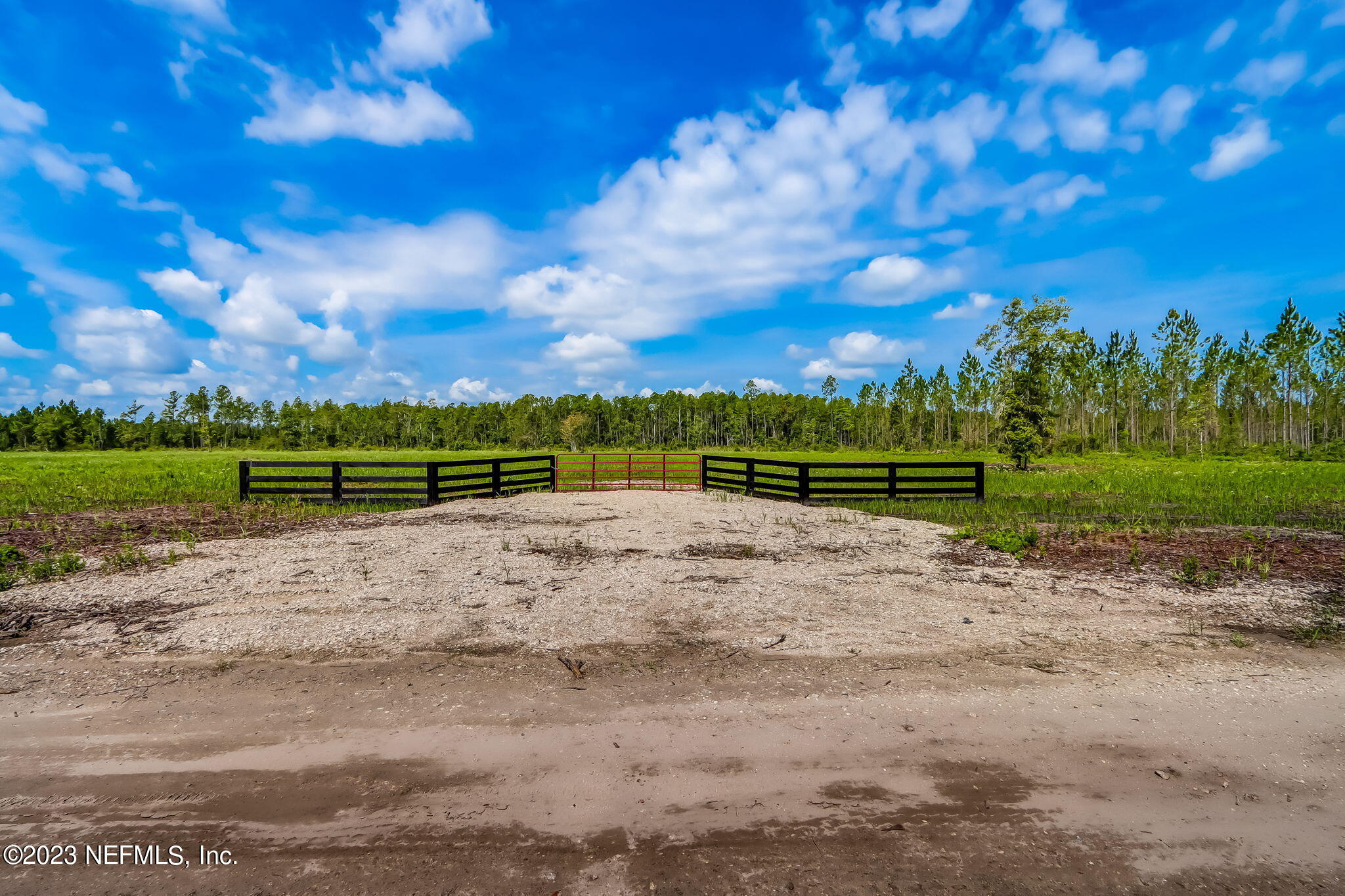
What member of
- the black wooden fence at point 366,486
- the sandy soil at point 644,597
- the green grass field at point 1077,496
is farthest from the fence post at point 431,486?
the green grass field at point 1077,496

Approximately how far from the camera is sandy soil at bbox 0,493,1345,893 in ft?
8.54

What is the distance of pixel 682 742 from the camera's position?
142 inches

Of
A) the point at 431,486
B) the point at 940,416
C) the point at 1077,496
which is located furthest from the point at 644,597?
the point at 940,416

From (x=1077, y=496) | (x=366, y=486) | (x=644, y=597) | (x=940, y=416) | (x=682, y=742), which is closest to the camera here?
(x=682, y=742)

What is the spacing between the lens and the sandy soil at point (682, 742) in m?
2.60

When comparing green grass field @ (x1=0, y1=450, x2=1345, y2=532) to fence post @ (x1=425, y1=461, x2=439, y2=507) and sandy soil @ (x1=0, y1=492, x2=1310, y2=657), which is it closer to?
sandy soil @ (x1=0, y1=492, x2=1310, y2=657)

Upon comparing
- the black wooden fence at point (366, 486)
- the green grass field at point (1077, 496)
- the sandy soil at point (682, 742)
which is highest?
the black wooden fence at point (366, 486)

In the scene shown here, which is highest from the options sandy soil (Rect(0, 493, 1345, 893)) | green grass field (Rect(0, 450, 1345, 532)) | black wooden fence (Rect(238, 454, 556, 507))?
black wooden fence (Rect(238, 454, 556, 507))

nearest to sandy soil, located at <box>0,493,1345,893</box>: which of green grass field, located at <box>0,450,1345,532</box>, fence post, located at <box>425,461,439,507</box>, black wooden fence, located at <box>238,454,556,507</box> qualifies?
green grass field, located at <box>0,450,1345,532</box>

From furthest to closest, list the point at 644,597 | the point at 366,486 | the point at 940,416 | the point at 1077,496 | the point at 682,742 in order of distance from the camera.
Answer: the point at 940,416, the point at 1077,496, the point at 366,486, the point at 644,597, the point at 682,742

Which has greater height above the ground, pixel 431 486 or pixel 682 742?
pixel 431 486

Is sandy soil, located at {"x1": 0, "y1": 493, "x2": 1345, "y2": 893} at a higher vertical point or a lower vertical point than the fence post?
lower

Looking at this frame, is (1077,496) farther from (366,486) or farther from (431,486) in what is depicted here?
(366,486)

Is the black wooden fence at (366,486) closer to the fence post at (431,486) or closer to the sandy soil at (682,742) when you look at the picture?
the fence post at (431,486)
